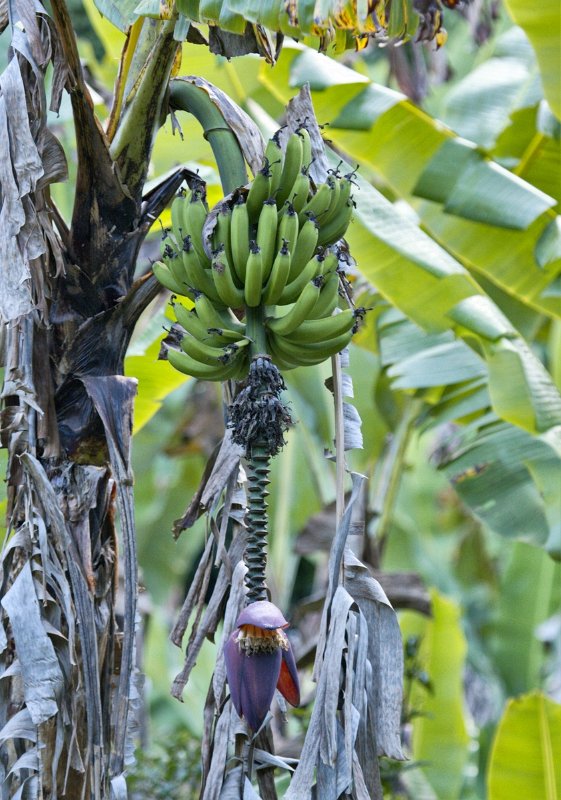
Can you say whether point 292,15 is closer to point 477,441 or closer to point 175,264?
point 175,264

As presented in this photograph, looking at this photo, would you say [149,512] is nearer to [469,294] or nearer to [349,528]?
[469,294]

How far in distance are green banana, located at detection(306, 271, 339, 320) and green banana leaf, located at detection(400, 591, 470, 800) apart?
204cm

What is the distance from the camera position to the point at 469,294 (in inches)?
94.6

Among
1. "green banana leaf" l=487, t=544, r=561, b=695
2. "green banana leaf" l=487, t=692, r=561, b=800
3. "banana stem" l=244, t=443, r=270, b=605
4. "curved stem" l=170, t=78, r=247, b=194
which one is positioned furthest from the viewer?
"green banana leaf" l=487, t=544, r=561, b=695

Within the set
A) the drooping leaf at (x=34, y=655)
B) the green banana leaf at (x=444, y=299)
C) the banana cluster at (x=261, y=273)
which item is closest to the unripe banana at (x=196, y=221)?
the banana cluster at (x=261, y=273)

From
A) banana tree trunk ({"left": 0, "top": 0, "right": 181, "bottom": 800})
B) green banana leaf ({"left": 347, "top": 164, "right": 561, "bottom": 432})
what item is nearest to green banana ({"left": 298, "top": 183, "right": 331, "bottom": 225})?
banana tree trunk ({"left": 0, "top": 0, "right": 181, "bottom": 800})

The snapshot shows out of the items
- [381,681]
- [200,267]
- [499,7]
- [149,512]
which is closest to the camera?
[200,267]

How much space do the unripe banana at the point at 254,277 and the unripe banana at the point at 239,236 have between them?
0.10ft

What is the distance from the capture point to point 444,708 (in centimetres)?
317

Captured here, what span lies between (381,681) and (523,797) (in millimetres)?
1095

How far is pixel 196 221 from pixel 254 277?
18cm

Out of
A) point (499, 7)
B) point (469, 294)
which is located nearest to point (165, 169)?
point (469, 294)

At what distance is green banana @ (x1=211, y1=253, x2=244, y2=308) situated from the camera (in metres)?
1.30

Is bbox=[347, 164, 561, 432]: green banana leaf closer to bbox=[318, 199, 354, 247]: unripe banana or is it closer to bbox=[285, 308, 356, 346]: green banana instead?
bbox=[318, 199, 354, 247]: unripe banana
